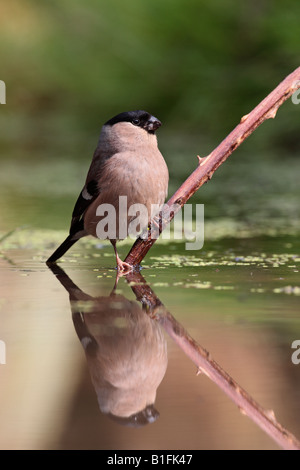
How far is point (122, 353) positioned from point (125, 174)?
147cm

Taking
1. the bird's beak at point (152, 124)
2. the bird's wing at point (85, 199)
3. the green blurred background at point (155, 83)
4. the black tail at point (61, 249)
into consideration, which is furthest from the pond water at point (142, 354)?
the green blurred background at point (155, 83)

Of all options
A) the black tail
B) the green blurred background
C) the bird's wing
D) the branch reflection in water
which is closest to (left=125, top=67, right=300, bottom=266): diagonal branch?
the bird's wing

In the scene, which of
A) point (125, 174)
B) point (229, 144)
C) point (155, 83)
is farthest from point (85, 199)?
point (155, 83)

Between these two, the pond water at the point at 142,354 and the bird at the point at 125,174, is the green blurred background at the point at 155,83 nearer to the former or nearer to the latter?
the bird at the point at 125,174

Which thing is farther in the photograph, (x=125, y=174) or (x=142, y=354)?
(x=125, y=174)

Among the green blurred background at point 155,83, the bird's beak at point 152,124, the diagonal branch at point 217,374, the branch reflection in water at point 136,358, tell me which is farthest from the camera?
the green blurred background at point 155,83

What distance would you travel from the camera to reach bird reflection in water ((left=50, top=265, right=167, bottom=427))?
6.07 feet

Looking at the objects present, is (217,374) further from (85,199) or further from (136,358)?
(85,199)

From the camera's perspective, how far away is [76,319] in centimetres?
267

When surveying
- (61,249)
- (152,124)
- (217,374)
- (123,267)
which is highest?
(152,124)

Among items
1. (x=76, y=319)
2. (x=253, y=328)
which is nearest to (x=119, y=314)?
(x=76, y=319)

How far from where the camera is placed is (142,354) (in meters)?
2.21

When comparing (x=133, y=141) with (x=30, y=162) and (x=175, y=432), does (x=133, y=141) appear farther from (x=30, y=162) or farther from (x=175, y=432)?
(x=30, y=162)

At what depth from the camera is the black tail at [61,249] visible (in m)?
3.91
